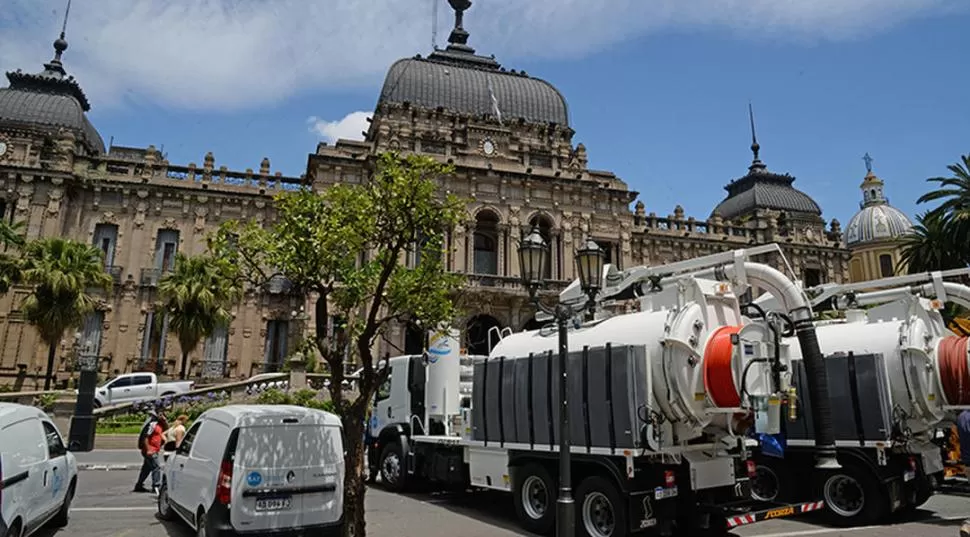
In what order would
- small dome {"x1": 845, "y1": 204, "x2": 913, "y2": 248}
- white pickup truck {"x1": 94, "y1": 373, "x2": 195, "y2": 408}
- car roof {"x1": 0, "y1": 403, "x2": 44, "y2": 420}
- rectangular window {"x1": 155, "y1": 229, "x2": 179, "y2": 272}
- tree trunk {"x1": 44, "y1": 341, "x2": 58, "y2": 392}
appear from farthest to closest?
small dome {"x1": 845, "y1": 204, "x2": 913, "y2": 248} → rectangular window {"x1": 155, "y1": 229, "x2": 179, "y2": 272} → tree trunk {"x1": 44, "y1": 341, "x2": 58, "y2": 392} → white pickup truck {"x1": 94, "y1": 373, "x2": 195, "y2": 408} → car roof {"x1": 0, "y1": 403, "x2": 44, "y2": 420}

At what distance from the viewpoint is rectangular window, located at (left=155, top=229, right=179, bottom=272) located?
115 ft

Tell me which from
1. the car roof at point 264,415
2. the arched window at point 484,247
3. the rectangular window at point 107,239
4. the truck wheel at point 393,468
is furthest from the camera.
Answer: the arched window at point 484,247

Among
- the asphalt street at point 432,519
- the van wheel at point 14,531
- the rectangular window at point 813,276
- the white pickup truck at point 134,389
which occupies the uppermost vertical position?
the rectangular window at point 813,276

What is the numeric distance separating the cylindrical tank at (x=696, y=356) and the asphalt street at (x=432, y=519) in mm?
3096

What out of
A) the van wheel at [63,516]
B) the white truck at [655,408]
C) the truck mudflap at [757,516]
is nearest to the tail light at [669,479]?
the white truck at [655,408]

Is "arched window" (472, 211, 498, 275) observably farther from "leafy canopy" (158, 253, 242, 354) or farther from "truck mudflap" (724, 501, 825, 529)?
"truck mudflap" (724, 501, 825, 529)

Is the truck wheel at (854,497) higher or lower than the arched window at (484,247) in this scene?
lower

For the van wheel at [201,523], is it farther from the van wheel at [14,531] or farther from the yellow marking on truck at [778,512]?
the yellow marking on truck at [778,512]

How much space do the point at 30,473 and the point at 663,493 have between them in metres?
8.73

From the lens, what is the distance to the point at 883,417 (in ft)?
36.9

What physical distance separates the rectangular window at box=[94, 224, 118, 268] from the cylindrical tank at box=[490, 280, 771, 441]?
110 ft

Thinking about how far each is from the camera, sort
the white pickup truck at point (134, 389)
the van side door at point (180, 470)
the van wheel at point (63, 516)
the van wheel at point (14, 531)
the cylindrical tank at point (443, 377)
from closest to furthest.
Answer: the van wheel at point (14, 531)
the van side door at point (180, 470)
the van wheel at point (63, 516)
the cylindrical tank at point (443, 377)
the white pickup truck at point (134, 389)

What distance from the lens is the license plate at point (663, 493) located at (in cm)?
902

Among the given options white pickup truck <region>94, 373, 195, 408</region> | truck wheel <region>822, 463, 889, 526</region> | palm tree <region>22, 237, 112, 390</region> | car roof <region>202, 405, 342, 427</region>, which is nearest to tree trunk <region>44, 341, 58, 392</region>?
palm tree <region>22, 237, 112, 390</region>
